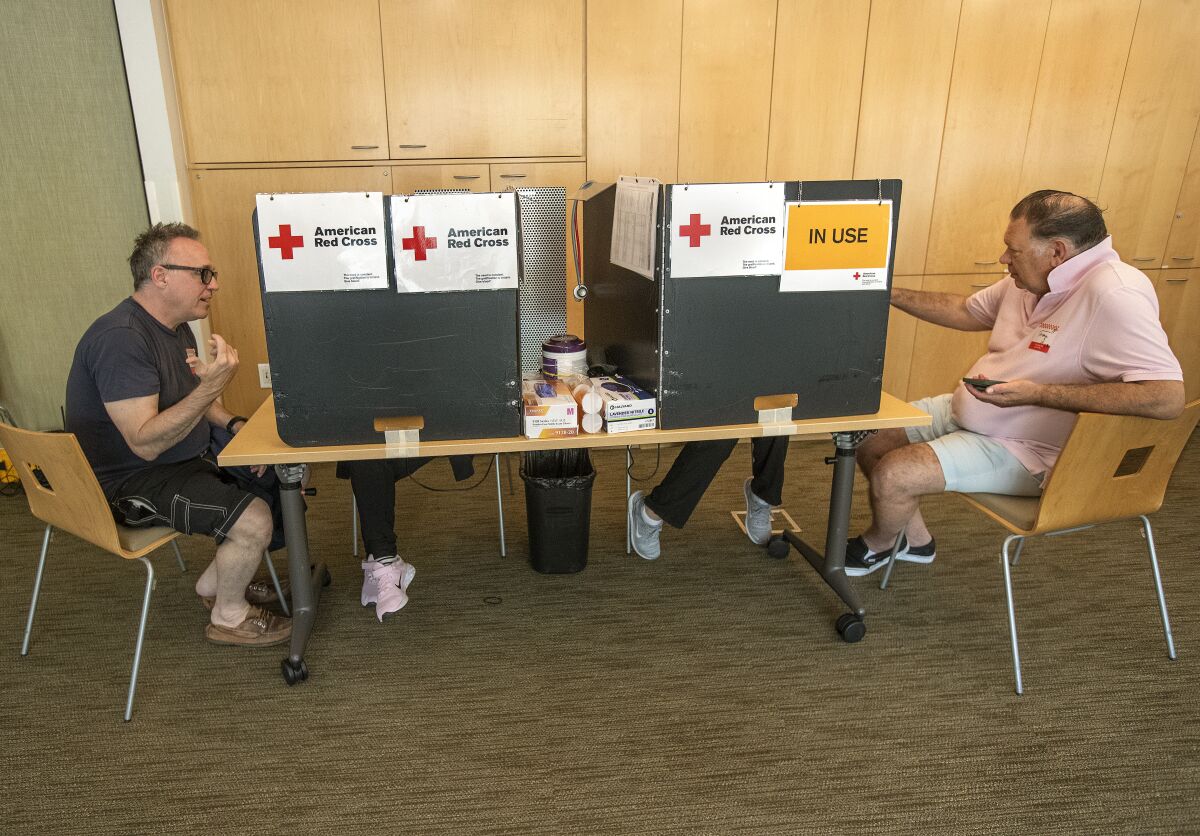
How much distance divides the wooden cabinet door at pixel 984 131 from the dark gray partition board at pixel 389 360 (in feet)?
8.21

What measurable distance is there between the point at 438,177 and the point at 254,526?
5.76 ft

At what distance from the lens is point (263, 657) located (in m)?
1.97

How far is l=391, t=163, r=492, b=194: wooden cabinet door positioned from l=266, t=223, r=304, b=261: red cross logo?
1.73 meters

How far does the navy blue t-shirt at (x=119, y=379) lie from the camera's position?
1.75 meters

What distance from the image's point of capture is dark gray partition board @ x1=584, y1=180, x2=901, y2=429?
64.1 inches

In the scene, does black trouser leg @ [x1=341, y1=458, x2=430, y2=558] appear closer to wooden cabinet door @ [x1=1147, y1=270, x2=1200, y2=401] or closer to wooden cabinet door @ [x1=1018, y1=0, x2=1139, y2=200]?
wooden cabinet door @ [x1=1018, y1=0, x2=1139, y2=200]

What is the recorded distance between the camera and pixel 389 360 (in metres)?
1.58

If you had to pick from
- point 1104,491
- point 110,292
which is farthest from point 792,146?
point 110,292

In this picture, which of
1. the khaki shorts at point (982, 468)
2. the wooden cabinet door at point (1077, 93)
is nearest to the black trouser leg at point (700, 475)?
the khaki shorts at point (982, 468)

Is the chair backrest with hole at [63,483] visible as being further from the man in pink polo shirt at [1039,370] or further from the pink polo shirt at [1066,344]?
the pink polo shirt at [1066,344]

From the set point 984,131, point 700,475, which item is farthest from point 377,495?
point 984,131

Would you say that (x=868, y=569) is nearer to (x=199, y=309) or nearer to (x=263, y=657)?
(x=263, y=657)

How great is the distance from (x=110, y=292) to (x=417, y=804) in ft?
8.79

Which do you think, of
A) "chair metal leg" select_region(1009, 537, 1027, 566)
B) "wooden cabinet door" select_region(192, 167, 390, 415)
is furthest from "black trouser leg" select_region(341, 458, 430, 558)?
"chair metal leg" select_region(1009, 537, 1027, 566)
